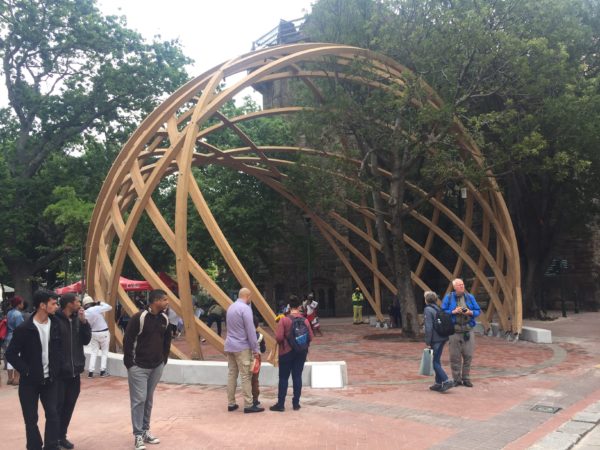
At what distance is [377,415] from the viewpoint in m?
6.86

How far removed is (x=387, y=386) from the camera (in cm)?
881

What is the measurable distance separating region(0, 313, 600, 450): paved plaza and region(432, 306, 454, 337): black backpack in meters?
0.95

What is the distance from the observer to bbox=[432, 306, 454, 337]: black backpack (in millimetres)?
8117

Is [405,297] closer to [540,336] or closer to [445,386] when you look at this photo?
[540,336]

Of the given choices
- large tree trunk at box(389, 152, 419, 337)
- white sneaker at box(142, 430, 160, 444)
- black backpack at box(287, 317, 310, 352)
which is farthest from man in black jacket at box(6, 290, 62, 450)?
large tree trunk at box(389, 152, 419, 337)

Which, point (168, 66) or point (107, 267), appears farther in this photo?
point (168, 66)

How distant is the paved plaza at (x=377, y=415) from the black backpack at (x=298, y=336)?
2.92ft

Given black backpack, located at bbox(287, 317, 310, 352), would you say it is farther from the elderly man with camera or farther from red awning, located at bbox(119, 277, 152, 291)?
red awning, located at bbox(119, 277, 152, 291)

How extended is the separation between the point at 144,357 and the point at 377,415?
126 inches

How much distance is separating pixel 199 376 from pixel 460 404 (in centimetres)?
437

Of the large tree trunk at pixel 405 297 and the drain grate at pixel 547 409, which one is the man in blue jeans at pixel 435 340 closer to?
the drain grate at pixel 547 409

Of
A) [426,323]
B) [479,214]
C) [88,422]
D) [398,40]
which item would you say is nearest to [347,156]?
[398,40]

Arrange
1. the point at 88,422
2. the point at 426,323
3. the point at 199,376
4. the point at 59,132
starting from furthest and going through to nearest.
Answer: the point at 59,132, the point at 199,376, the point at 426,323, the point at 88,422

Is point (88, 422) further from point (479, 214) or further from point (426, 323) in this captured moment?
point (479, 214)
